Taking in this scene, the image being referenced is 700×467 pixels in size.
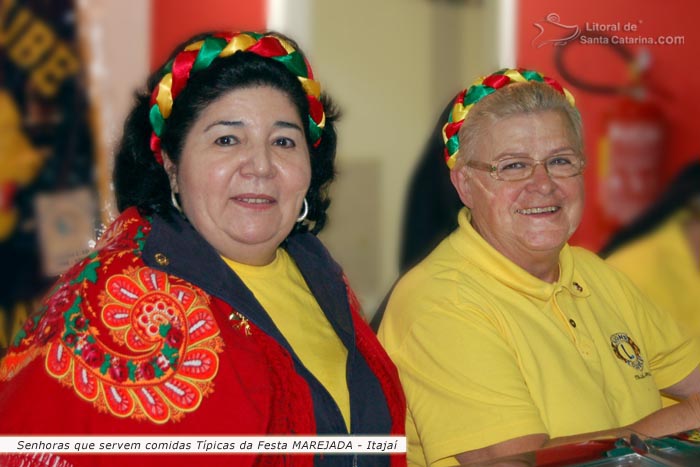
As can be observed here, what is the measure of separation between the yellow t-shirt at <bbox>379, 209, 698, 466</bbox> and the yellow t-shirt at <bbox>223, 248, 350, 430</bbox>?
0.16m

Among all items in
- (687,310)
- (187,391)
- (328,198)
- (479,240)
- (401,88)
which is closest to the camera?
(187,391)

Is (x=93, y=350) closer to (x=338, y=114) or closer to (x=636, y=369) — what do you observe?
(x=338, y=114)

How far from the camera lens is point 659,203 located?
3451mm

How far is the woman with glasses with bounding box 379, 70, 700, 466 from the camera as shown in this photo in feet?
5.55

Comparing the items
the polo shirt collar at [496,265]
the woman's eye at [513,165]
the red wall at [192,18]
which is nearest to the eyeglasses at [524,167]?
the woman's eye at [513,165]

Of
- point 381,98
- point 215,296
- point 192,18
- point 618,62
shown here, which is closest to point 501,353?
point 215,296

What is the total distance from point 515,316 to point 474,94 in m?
0.50

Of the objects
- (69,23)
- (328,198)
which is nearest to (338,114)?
(328,198)

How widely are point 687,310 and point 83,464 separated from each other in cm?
246

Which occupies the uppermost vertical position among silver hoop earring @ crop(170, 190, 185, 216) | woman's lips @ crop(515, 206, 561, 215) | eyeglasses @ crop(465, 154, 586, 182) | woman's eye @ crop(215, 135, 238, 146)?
woman's eye @ crop(215, 135, 238, 146)

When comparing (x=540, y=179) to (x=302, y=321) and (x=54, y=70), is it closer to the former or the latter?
(x=302, y=321)

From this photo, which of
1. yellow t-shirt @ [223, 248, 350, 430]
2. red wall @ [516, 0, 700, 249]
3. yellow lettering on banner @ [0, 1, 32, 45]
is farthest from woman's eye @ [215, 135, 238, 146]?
yellow lettering on banner @ [0, 1, 32, 45]

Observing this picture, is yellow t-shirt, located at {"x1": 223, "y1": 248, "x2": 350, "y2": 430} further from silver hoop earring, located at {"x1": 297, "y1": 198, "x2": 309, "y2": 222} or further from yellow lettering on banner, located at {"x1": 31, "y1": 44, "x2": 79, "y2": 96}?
yellow lettering on banner, located at {"x1": 31, "y1": 44, "x2": 79, "y2": 96}

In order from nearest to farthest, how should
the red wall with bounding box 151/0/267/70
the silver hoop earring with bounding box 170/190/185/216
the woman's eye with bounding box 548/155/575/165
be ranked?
the silver hoop earring with bounding box 170/190/185/216 → the woman's eye with bounding box 548/155/575/165 → the red wall with bounding box 151/0/267/70
